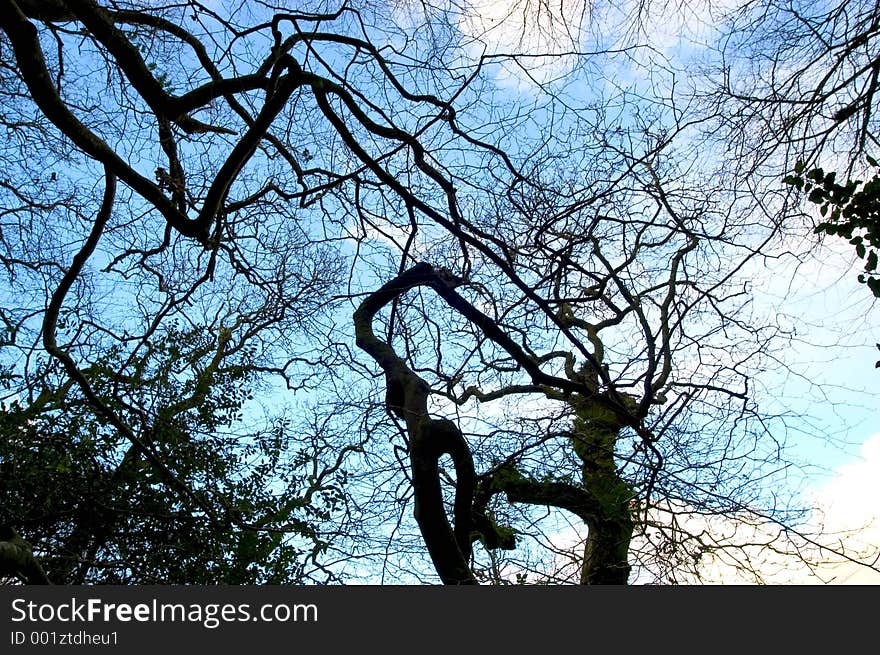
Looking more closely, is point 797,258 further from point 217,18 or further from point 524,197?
point 217,18

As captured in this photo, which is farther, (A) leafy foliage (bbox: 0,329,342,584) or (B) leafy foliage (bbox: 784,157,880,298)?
(A) leafy foliage (bbox: 0,329,342,584)

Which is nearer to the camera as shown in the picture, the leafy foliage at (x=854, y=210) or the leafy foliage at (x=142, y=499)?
the leafy foliage at (x=854, y=210)

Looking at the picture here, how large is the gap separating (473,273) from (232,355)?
2.08 metres

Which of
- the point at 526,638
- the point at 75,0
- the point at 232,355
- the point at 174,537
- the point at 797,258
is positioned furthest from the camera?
the point at 232,355

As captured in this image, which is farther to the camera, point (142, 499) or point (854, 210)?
point (142, 499)

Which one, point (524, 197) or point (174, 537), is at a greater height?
point (524, 197)

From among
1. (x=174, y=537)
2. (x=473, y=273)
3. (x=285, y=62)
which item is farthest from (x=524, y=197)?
(x=174, y=537)

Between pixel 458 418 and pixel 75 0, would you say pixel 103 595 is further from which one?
pixel 75 0

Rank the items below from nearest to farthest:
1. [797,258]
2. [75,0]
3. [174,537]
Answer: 1. [75,0]
2. [797,258]
3. [174,537]

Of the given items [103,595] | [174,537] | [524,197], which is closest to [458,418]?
[524,197]

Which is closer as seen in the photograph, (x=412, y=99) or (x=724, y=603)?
(x=724, y=603)

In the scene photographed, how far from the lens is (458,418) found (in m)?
3.25

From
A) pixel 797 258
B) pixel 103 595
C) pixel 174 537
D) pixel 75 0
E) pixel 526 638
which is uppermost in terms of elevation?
pixel 75 0

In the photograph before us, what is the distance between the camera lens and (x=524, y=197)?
326 centimetres
